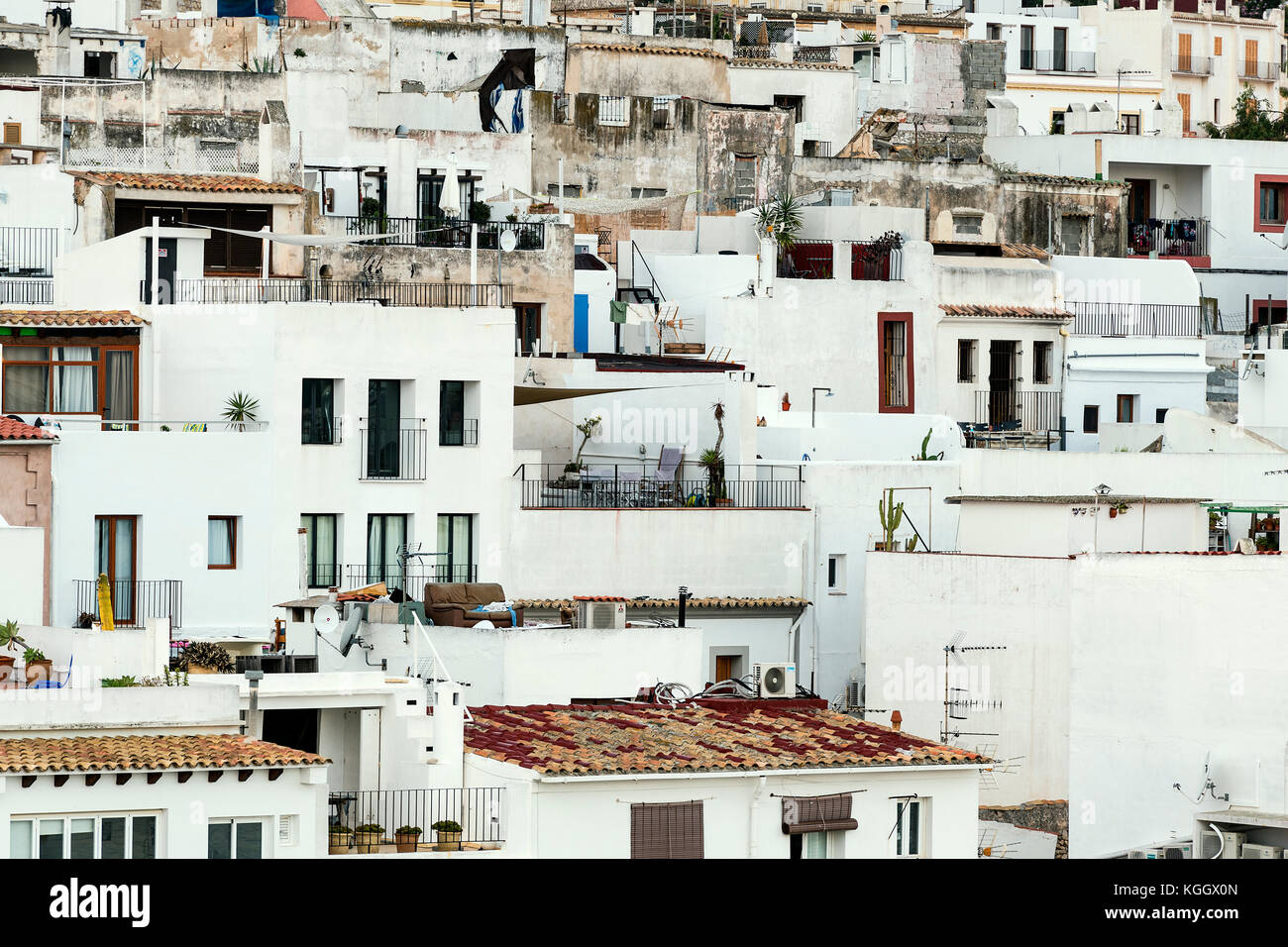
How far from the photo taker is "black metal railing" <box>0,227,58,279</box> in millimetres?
38625

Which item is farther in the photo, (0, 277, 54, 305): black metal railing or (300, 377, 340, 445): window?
(0, 277, 54, 305): black metal railing

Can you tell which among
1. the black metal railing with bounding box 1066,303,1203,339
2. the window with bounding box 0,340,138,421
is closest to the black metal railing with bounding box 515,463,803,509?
the window with bounding box 0,340,138,421

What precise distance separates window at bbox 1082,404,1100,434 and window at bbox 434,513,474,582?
15.2 metres

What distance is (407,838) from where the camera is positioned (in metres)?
22.2

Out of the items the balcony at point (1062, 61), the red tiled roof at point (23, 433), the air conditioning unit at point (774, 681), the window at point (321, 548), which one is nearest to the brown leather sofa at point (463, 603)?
the window at point (321, 548)

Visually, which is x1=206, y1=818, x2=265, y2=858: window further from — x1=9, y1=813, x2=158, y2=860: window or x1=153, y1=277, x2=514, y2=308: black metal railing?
x1=153, y1=277, x2=514, y2=308: black metal railing

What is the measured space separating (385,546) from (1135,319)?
19095 mm

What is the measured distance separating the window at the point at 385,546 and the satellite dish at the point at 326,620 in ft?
17.3

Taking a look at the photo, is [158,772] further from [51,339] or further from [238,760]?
[51,339]

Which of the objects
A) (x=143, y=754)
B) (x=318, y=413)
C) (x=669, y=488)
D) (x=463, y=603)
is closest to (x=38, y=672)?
(x=143, y=754)

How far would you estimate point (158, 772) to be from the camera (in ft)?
67.1

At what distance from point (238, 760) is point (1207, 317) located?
3432 centimetres

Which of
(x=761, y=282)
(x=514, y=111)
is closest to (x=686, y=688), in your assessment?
(x=761, y=282)

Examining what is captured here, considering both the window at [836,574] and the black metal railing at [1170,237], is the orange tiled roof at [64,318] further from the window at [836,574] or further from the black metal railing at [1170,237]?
the black metal railing at [1170,237]
